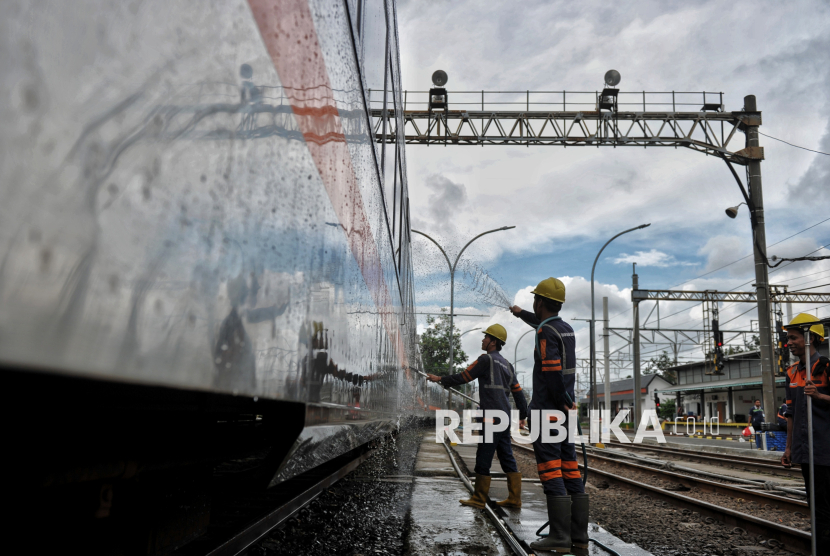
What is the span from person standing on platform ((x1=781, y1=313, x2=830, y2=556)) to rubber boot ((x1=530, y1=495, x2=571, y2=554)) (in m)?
1.58

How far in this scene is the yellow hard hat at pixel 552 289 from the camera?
5.06 meters

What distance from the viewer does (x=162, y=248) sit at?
3.30ft

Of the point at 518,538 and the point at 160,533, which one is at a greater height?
the point at 160,533

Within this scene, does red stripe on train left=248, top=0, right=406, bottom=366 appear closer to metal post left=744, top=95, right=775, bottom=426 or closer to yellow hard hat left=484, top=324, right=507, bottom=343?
yellow hard hat left=484, top=324, right=507, bottom=343

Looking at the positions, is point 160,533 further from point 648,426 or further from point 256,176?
point 648,426

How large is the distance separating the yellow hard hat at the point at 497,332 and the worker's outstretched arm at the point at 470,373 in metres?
0.42

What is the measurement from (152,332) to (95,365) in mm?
136

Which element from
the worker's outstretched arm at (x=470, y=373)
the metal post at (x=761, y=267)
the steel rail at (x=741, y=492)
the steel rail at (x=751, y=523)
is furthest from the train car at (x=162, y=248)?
the metal post at (x=761, y=267)

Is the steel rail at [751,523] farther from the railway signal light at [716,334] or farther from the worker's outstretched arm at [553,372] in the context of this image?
the railway signal light at [716,334]

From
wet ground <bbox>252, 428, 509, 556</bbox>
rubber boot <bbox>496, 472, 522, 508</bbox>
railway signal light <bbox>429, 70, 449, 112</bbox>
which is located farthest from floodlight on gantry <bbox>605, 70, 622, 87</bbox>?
rubber boot <bbox>496, 472, 522, 508</bbox>

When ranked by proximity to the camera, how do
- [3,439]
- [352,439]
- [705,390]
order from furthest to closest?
1. [705,390]
2. [352,439]
3. [3,439]

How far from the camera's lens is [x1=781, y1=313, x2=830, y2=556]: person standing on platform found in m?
4.30

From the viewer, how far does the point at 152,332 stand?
0.99 m

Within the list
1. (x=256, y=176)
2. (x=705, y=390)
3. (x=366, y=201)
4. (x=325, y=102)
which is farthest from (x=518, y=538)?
(x=705, y=390)
